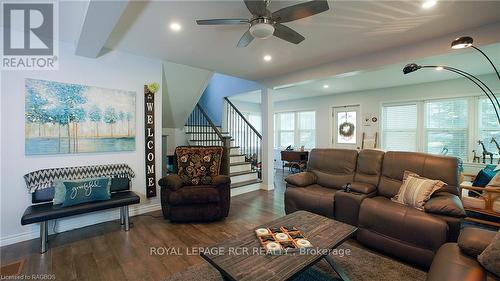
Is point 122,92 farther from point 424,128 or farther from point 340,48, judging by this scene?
point 424,128

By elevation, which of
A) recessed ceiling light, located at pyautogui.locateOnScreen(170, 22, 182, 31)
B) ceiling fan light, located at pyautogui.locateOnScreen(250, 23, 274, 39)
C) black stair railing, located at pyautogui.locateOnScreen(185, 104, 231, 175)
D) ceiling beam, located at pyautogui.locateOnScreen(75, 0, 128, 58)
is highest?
A: recessed ceiling light, located at pyautogui.locateOnScreen(170, 22, 182, 31)

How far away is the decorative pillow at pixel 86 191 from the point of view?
98.3 inches

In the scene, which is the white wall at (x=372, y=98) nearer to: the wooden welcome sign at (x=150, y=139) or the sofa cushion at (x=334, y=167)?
the sofa cushion at (x=334, y=167)

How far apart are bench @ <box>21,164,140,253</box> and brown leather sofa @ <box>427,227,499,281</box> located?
3.04 meters

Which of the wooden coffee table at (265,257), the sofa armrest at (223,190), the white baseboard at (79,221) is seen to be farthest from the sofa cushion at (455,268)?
the white baseboard at (79,221)

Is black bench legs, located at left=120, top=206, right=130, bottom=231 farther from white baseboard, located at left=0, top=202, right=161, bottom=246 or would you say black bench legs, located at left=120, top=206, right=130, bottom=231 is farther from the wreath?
the wreath

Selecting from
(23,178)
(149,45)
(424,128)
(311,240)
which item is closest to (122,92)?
(149,45)

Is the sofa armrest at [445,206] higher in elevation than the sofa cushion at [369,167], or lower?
lower

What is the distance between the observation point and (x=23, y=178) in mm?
2572

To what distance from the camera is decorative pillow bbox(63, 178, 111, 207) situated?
250 cm

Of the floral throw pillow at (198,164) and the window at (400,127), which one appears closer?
the floral throw pillow at (198,164)

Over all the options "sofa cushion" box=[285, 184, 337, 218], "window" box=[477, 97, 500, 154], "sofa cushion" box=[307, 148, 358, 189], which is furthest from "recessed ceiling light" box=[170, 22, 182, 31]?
"window" box=[477, 97, 500, 154]

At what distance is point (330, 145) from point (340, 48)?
4.33 meters

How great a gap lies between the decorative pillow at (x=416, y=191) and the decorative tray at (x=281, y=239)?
1.41 meters
